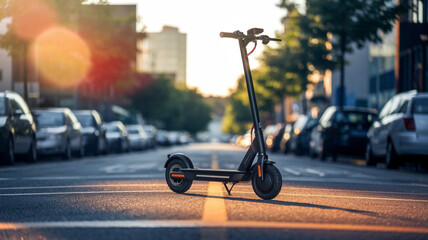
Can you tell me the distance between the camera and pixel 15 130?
1766 centimetres

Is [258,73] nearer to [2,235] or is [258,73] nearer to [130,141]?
[130,141]

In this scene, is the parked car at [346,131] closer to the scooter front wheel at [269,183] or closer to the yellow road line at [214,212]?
the yellow road line at [214,212]

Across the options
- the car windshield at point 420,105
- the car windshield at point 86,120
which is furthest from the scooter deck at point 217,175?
the car windshield at point 86,120

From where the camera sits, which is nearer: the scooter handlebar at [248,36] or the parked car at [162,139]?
the scooter handlebar at [248,36]

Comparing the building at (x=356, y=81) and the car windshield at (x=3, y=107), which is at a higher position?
the building at (x=356, y=81)

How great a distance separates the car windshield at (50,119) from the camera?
886 inches

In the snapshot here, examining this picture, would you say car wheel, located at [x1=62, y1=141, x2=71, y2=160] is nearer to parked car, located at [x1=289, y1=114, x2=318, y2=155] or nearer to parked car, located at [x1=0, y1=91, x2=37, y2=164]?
parked car, located at [x1=0, y1=91, x2=37, y2=164]

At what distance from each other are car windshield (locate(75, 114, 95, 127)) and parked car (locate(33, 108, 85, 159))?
3048 mm

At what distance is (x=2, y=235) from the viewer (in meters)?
5.57

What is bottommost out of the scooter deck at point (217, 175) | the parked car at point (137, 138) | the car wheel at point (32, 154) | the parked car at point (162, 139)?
the parked car at point (162, 139)

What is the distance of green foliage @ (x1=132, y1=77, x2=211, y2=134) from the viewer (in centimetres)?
7881

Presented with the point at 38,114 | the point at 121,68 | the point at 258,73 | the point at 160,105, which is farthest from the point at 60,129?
the point at 160,105

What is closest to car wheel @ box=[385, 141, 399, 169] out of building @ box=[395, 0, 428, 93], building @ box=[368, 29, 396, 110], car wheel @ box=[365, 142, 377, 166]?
car wheel @ box=[365, 142, 377, 166]

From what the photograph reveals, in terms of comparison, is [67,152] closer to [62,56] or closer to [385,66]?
[62,56]
